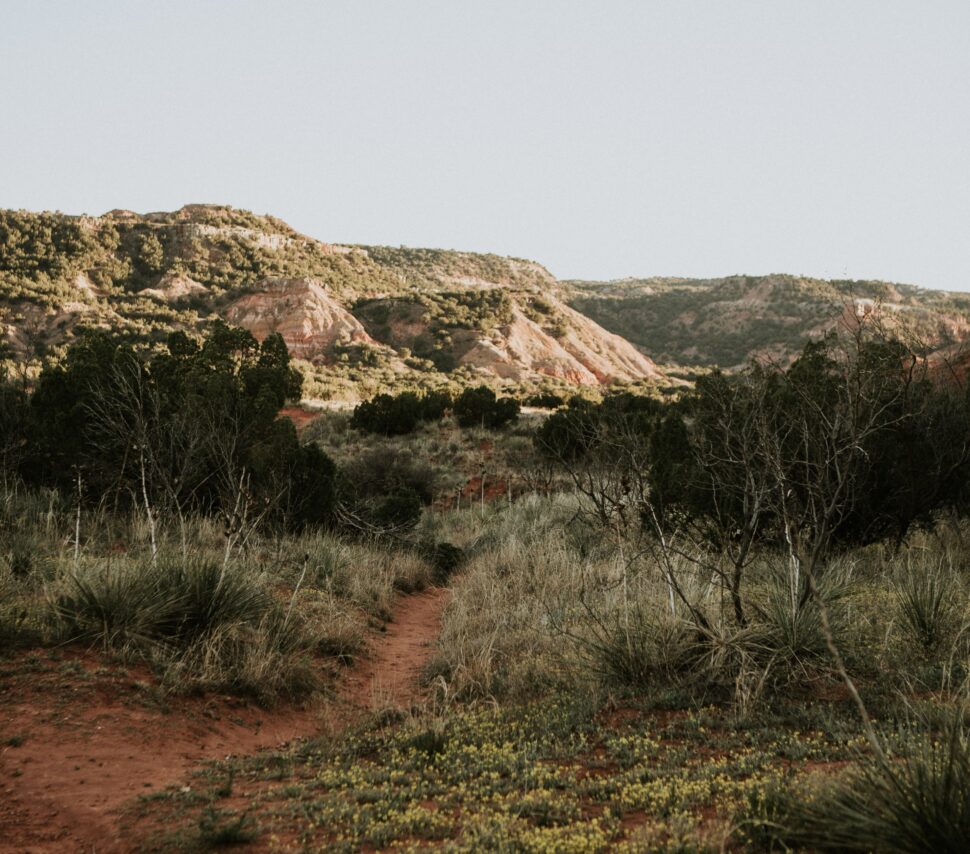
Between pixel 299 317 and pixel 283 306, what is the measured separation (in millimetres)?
2477

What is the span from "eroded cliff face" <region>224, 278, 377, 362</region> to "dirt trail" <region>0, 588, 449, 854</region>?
47.1m

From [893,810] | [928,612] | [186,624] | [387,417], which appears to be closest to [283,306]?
[387,417]

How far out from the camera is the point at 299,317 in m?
53.0

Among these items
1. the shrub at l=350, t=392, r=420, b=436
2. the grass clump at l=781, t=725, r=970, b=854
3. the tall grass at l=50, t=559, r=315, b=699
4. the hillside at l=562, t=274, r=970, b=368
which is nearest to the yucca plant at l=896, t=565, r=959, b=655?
the grass clump at l=781, t=725, r=970, b=854

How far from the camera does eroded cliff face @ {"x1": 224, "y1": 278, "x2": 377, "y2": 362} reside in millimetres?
51906

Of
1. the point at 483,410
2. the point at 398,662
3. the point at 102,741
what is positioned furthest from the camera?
the point at 483,410

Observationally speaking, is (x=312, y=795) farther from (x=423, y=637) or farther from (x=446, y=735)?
(x=423, y=637)

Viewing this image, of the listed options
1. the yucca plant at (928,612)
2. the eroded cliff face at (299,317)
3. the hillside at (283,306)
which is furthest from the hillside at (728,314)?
the yucca plant at (928,612)

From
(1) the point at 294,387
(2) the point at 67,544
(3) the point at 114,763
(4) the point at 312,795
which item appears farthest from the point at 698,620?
(1) the point at 294,387

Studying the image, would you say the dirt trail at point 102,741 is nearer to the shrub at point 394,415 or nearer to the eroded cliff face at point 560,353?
the shrub at point 394,415

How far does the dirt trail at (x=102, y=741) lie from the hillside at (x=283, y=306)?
35.2m

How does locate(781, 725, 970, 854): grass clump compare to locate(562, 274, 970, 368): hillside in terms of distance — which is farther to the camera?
locate(562, 274, 970, 368): hillside

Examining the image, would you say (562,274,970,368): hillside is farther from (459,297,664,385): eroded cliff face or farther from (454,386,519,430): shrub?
(454,386,519,430): shrub

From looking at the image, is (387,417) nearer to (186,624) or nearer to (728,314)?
(186,624)
